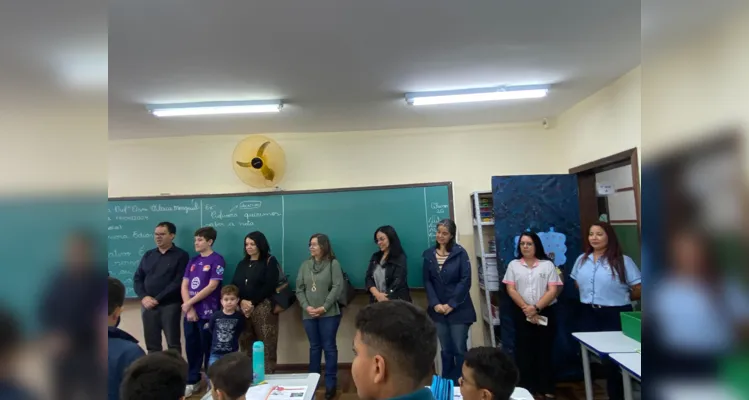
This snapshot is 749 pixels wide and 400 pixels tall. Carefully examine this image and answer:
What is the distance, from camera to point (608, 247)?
2807 mm

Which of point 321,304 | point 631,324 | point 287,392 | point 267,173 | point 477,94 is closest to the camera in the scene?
point 287,392

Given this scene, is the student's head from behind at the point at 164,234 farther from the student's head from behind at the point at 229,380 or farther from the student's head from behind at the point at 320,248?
the student's head from behind at the point at 229,380

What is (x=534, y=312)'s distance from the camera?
3.05 metres

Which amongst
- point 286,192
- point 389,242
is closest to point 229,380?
point 389,242

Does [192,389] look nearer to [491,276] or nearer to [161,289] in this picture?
[161,289]

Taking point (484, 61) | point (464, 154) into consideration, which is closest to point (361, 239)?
point (464, 154)

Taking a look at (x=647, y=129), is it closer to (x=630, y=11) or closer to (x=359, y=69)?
(x=630, y=11)

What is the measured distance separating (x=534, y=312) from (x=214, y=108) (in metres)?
2.99

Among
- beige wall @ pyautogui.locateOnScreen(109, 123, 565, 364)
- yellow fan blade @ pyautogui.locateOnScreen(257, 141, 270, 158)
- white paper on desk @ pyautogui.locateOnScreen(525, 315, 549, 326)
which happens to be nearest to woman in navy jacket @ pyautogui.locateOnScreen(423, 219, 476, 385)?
white paper on desk @ pyautogui.locateOnScreen(525, 315, 549, 326)

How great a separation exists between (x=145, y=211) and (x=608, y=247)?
4.16m

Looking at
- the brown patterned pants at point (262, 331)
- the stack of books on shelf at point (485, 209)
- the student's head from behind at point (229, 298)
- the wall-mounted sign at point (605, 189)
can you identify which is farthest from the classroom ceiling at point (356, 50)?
the brown patterned pants at point (262, 331)

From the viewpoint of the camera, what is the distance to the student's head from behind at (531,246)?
10.3 feet

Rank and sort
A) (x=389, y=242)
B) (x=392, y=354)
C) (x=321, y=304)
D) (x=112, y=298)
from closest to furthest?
(x=112, y=298)
(x=392, y=354)
(x=321, y=304)
(x=389, y=242)

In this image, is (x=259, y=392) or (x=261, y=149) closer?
(x=259, y=392)
